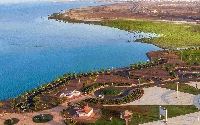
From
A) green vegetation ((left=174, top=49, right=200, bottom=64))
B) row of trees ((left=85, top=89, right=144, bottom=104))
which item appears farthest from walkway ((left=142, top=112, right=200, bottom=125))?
green vegetation ((left=174, top=49, right=200, bottom=64))

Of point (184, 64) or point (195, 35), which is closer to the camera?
point (184, 64)

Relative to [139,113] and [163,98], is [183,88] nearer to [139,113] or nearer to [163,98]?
[163,98]

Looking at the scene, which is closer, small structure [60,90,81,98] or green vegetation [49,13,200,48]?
small structure [60,90,81,98]

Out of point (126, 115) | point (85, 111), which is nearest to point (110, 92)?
point (85, 111)

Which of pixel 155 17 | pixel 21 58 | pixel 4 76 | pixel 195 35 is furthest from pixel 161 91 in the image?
pixel 155 17

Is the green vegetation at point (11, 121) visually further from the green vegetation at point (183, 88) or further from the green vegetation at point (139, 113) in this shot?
the green vegetation at point (183, 88)

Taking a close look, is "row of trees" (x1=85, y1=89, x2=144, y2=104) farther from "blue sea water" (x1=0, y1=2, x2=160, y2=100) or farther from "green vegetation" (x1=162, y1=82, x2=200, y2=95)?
"blue sea water" (x1=0, y1=2, x2=160, y2=100)

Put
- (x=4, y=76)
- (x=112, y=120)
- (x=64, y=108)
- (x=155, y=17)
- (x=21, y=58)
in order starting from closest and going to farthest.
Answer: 1. (x=112, y=120)
2. (x=64, y=108)
3. (x=4, y=76)
4. (x=21, y=58)
5. (x=155, y=17)

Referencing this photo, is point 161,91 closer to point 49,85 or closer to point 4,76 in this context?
point 49,85
